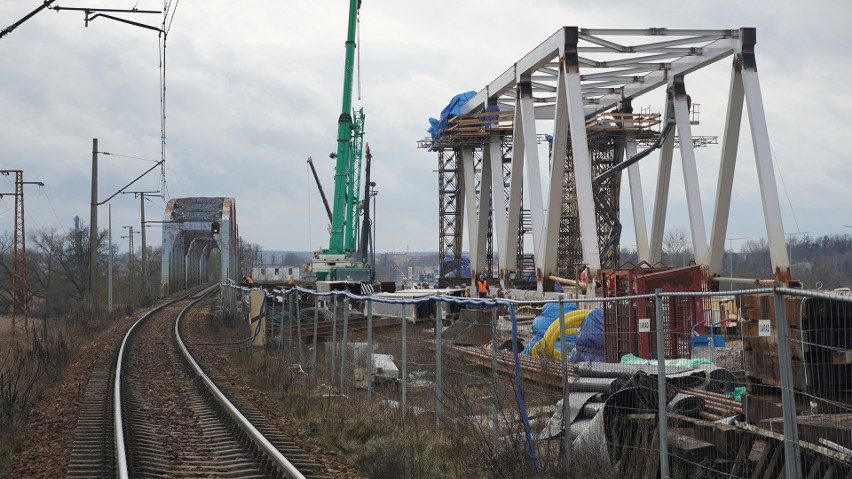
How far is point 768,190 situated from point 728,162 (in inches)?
112

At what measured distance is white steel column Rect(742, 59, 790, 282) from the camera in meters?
29.1

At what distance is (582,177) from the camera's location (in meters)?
29.7

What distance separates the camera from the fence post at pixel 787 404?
621 centimetres

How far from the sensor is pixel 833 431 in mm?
6668

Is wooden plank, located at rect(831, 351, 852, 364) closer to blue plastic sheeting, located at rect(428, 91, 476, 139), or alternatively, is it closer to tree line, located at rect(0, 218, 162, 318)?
blue plastic sheeting, located at rect(428, 91, 476, 139)

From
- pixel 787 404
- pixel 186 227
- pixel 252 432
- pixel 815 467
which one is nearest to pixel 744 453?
pixel 815 467

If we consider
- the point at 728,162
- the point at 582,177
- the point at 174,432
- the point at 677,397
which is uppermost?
the point at 728,162

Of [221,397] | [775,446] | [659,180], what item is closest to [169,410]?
[221,397]

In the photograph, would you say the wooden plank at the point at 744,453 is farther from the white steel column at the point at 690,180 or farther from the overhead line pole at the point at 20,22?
the white steel column at the point at 690,180

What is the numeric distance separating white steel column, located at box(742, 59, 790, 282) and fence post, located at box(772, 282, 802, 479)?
2404cm

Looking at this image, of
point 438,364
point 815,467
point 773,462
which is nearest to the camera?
point 815,467

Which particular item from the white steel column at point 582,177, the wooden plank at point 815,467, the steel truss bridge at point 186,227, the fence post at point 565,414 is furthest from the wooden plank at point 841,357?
the steel truss bridge at point 186,227

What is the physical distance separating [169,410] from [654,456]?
9.42 metres

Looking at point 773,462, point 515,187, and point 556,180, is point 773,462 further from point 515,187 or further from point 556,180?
point 515,187
